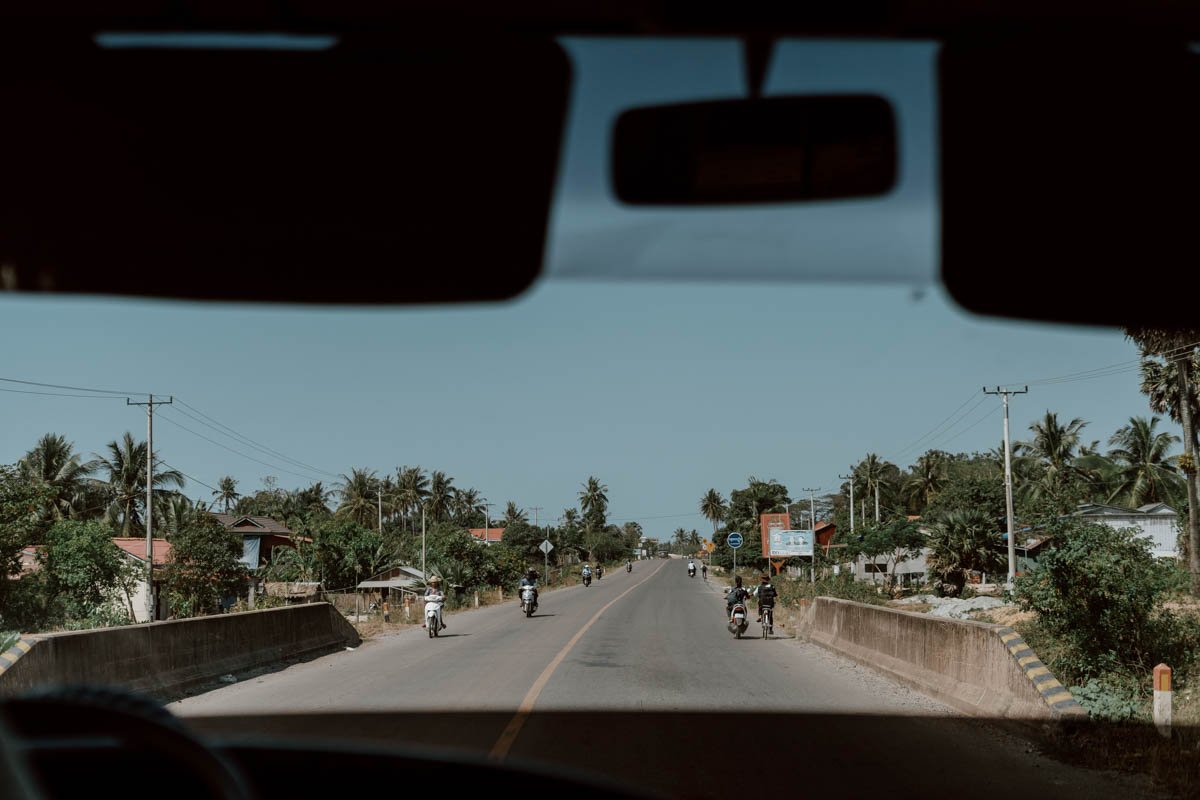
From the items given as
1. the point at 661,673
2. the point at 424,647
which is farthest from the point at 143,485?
the point at 661,673

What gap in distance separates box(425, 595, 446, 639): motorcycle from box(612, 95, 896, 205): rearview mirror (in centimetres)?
2462

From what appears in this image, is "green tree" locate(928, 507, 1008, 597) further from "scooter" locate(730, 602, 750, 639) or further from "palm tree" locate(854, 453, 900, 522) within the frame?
"palm tree" locate(854, 453, 900, 522)

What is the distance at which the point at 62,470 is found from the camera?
59156 mm

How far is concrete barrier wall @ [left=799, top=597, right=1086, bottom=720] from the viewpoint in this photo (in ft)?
35.7

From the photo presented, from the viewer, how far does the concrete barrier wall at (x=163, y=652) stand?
469 inches

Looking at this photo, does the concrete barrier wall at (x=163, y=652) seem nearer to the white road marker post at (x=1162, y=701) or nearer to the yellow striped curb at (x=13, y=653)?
the yellow striped curb at (x=13, y=653)

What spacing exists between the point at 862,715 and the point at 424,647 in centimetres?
1320

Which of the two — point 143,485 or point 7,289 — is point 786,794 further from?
point 143,485

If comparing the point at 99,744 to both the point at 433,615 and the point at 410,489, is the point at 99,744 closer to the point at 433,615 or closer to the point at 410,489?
the point at 433,615

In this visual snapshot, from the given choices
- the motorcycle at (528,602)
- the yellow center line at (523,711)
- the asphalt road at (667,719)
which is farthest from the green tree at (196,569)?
the yellow center line at (523,711)

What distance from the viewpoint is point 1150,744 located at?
955cm

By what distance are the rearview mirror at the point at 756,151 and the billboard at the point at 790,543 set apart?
49.4m

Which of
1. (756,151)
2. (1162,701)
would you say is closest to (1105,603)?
(1162,701)

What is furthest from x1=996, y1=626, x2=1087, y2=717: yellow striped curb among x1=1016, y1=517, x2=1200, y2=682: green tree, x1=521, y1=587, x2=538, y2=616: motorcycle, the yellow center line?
x1=521, y1=587, x2=538, y2=616: motorcycle
